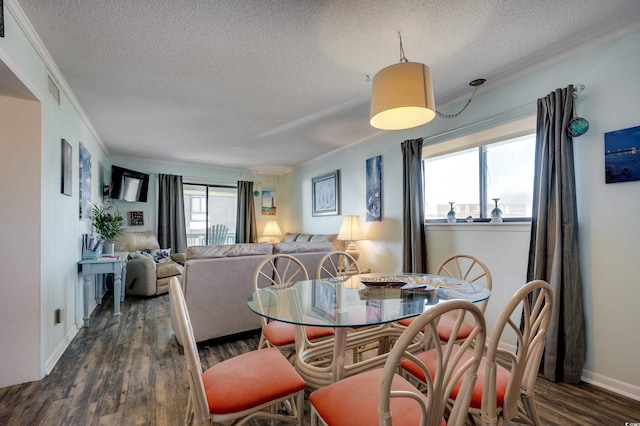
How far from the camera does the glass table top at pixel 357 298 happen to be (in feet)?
4.36

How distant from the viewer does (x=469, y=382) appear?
2.80 ft

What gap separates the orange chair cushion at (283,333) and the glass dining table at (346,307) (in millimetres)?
111

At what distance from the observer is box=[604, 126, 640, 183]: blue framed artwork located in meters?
1.84

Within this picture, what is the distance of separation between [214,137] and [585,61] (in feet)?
13.6

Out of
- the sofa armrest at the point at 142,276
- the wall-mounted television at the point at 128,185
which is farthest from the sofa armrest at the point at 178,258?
the wall-mounted television at the point at 128,185

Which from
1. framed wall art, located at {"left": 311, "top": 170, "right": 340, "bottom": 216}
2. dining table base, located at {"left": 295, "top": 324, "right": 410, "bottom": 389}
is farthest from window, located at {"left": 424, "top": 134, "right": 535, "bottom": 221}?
framed wall art, located at {"left": 311, "top": 170, "right": 340, "bottom": 216}

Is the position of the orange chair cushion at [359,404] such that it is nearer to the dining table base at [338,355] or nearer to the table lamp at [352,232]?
the dining table base at [338,355]

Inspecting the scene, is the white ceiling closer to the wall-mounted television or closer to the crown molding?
the crown molding

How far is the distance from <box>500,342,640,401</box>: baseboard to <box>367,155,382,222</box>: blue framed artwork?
8.04ft

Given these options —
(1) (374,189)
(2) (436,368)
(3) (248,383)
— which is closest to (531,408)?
(2) (436,368)

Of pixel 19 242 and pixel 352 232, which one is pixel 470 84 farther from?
pixel 19 242

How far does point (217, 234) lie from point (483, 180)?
549cm

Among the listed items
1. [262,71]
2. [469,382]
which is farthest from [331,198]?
[469,382]

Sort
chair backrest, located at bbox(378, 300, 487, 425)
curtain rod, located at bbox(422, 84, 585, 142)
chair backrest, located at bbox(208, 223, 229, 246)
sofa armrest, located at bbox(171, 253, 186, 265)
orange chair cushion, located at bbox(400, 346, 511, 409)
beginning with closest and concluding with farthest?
chair backrest, located at bbox(378, 300, 487, 425) → orange chair cushion, located at bbox(400, 346, 511, 409) → curtain rod, located at bbox(422, 84, 585, 142) → sofa armrest, located at bbox(171, 253, 186, 265) → chair backrest, located at bbox(208, 223, 229, 246)
